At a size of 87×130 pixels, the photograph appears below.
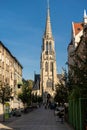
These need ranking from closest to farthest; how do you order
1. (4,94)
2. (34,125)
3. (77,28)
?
(34,125), (4,94), (77,28)

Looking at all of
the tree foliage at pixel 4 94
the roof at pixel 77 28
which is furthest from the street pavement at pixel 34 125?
the roof at pixel 77 28

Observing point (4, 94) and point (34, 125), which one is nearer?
point (34, 125)

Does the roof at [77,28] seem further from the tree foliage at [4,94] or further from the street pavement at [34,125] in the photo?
the street pavement at [34,125]

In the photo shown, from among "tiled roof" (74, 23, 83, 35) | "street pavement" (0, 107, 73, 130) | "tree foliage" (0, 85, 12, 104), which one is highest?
"tiled roof" (74, 23, 83, 35)

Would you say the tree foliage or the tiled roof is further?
the tiled roof

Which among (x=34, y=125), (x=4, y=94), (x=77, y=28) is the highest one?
(x=77, y=28)

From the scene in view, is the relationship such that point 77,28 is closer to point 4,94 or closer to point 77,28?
point 77,28

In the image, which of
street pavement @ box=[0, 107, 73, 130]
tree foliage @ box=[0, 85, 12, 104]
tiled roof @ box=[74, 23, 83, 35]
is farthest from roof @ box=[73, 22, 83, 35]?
street pavement @ box=[0, 107, 73, 130]

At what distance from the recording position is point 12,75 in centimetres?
10569

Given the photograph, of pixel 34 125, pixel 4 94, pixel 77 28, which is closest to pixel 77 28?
pixel 77 28

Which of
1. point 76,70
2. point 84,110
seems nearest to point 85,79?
point 76,70

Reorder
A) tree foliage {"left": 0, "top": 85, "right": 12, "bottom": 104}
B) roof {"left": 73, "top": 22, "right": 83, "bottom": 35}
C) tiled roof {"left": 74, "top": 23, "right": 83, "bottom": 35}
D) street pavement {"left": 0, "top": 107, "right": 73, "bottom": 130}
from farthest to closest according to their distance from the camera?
tiled roof {"left": 74, "top": 23, "right": 83, "bottom": 35} < roof {"left": 73, "top": 22, "right": 83, "bottom": 35} < tree foliage {"left": 0, "top": 85, "right": 12, "bottom": 104} < street pavement {"left": 0, "top": 107, "right": 73, "bottom": 130}

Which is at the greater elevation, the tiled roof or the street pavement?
the tiled roof

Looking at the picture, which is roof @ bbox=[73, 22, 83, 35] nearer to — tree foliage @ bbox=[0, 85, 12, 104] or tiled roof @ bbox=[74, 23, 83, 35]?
tiled roof @ bbox=[74, 23, 83, 35]
